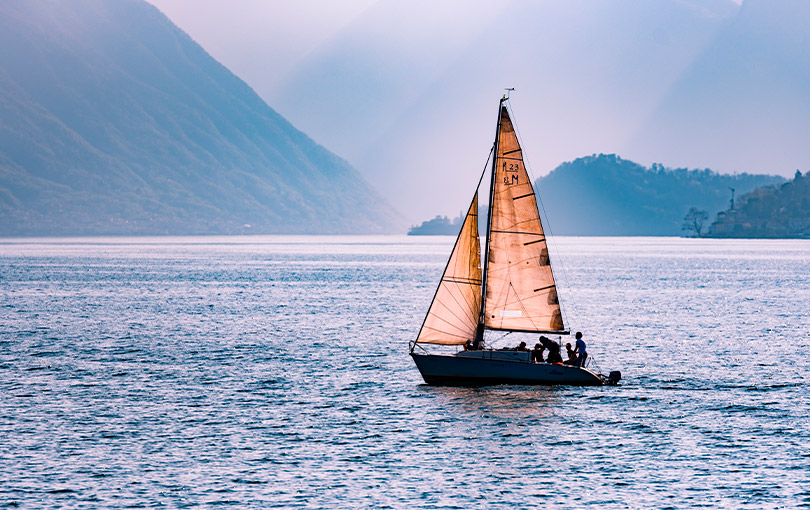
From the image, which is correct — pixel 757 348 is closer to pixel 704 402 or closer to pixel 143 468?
pixel 704 402

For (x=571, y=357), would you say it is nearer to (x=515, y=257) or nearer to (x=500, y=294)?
(x=500, y=294)

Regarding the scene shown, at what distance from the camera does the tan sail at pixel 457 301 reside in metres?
51.2

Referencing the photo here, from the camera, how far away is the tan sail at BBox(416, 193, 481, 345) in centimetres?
5125

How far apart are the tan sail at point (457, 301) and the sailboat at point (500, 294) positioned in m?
0.05

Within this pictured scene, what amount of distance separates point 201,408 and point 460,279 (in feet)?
46.3

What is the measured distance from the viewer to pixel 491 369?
51.6 meters

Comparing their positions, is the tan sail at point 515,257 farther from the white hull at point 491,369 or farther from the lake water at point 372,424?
the lake water at point 372,424

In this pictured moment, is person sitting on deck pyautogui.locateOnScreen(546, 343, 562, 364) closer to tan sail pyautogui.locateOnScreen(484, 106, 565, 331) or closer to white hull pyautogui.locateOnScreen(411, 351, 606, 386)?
white hull pyautogui.locateOnScreen(411, 351, 606, 386)

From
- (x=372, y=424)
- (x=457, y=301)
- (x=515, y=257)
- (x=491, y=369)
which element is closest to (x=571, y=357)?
(x=491, y=369)

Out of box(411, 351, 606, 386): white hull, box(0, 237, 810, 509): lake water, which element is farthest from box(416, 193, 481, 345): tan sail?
box(0, 237, 810, 509): lake water

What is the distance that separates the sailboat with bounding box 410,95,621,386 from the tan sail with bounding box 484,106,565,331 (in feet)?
0.16

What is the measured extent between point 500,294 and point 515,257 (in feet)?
6.59

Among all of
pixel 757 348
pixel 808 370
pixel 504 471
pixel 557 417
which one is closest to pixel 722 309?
pixel 757 348

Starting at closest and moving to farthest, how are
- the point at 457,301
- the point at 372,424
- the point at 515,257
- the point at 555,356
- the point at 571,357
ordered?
the point at 372,424
the point at 457,301
the point at 515,257
the point at 555,356
the point at 571,357
